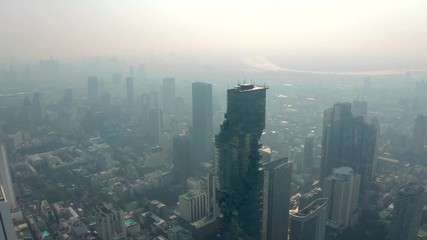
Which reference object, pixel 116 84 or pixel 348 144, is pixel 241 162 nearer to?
pixel 348 144

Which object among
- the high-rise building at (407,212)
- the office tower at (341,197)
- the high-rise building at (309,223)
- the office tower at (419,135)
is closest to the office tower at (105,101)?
the office tower at (341,197)

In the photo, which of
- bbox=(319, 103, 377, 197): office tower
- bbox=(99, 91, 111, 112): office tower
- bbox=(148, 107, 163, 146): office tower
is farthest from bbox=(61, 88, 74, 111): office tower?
bbox=(319, 103, 377, 197): office tower

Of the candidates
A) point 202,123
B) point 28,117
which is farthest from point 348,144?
point 28,117

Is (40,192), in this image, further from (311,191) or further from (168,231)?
(311,191)

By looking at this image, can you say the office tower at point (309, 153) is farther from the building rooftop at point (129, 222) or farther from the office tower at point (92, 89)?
the office tower at point (92, 89)

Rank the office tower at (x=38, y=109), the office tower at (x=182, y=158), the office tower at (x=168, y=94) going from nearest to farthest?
1. the office tower at (x=182, y=158)
2. the office tower at (x=38, y=109)
3. the office tower at (x=168, y=94)

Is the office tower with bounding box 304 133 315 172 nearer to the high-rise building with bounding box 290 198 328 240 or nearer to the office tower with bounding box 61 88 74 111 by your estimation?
the high-rise building with bounding box 290 198 328 240
